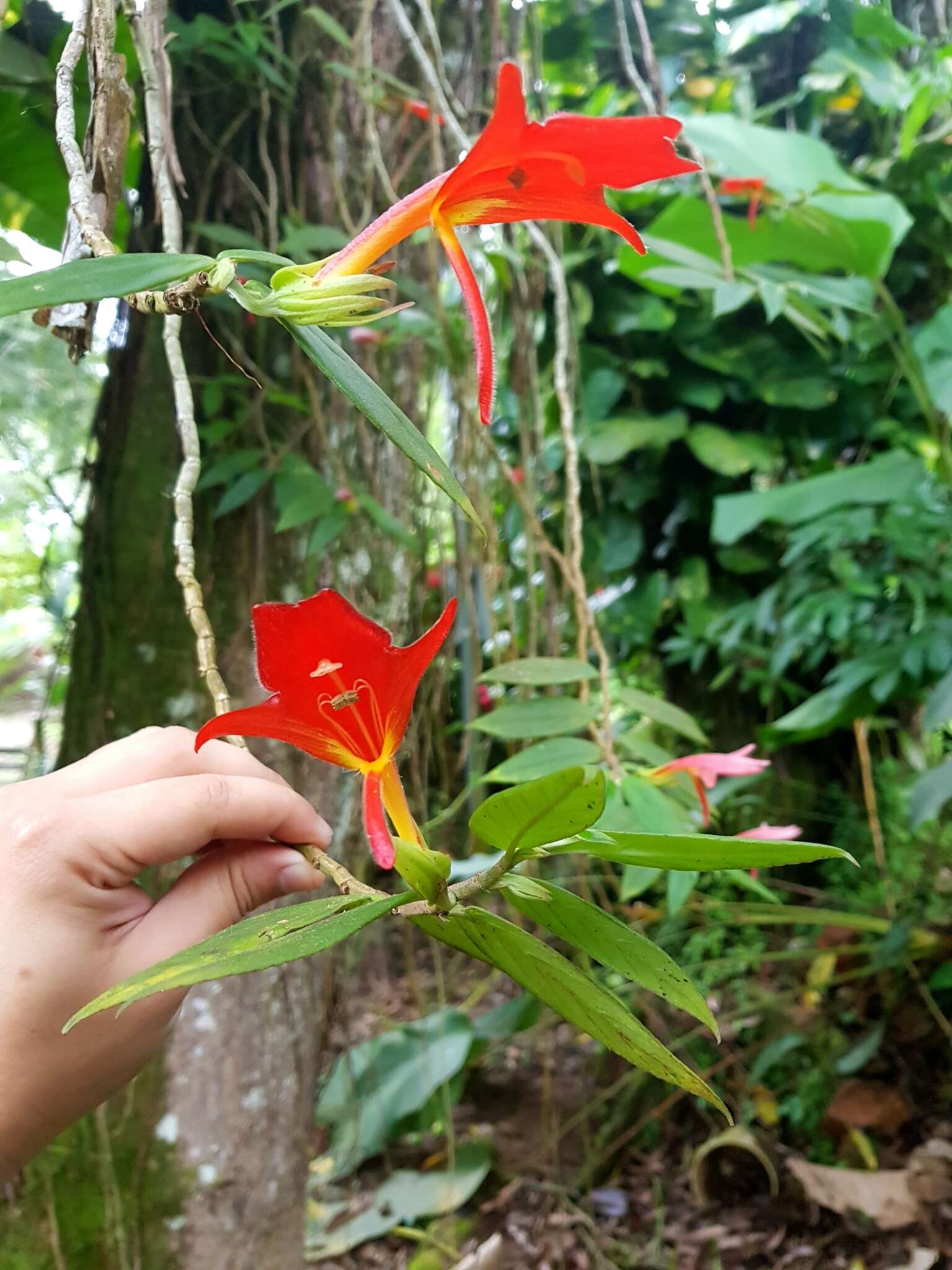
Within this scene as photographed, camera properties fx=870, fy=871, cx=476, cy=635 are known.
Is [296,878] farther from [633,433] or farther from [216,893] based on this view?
[633,433]

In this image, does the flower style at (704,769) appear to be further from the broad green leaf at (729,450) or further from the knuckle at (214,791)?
the broad green leaf at (729,450)

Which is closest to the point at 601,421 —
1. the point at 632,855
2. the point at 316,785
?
the point at 316,785

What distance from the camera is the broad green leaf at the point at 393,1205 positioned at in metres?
1.22

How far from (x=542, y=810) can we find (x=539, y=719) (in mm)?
390

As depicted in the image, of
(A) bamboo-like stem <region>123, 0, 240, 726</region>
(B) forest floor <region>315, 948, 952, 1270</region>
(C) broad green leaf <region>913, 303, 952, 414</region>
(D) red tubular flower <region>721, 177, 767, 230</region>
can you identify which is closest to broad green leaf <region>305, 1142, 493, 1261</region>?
(B) forest floor <region>315, 948, 952, 1270</region>

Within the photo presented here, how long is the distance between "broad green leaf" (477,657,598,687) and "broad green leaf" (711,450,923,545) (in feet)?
2.41

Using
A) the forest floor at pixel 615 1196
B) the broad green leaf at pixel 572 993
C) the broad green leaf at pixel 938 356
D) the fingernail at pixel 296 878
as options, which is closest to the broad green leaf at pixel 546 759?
the fingernail at pixel 296 878

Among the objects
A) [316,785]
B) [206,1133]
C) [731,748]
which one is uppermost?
[316,785]

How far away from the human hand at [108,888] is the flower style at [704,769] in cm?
25

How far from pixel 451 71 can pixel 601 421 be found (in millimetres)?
717

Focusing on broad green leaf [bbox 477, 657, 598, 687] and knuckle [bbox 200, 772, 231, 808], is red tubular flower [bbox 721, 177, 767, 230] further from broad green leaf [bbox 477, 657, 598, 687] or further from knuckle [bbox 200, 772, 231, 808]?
knuckle [bbox 200, 772, 231, 808]

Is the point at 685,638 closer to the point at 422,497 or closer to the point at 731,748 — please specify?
the point at 731,748

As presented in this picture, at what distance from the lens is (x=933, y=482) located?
137cm

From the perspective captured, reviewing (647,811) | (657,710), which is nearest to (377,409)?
(647,811)
